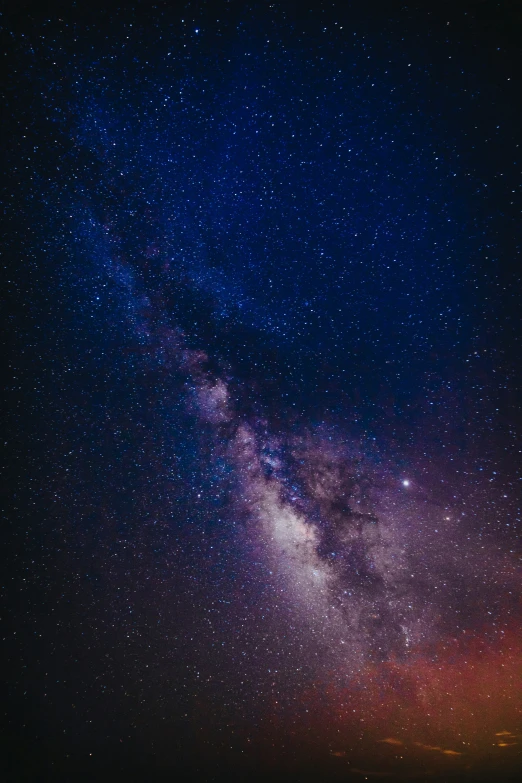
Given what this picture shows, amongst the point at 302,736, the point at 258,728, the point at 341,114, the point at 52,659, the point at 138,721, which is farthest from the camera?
the point at 302,736

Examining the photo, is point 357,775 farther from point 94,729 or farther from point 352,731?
point 352,731

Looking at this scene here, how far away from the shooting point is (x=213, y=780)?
10742 millimetres

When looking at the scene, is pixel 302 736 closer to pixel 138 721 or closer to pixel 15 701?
pixel 138 721

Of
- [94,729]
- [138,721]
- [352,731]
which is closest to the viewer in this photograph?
[94,729]

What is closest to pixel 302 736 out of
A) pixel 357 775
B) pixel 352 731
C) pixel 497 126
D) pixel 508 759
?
pixel 352 731

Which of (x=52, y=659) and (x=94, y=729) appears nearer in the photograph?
(x=52, y=659)

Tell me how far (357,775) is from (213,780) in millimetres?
5433

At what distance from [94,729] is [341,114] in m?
14.1

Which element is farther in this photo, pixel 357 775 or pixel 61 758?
pixel 357 775

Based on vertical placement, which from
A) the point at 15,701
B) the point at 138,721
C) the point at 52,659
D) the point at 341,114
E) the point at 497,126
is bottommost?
the point at 138,721

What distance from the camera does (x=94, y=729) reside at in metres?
8.63

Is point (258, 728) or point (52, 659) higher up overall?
point (52, 659)

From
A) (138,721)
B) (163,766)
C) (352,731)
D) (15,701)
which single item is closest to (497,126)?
(15,701)

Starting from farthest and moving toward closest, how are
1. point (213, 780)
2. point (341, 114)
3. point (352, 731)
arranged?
point (352, 731) < point (213, 780) < point (341, 114)
